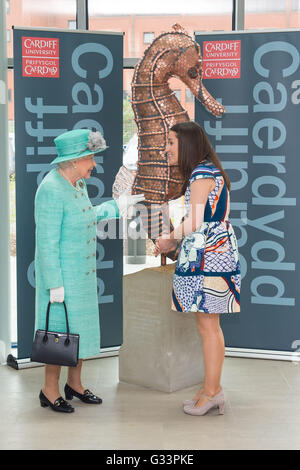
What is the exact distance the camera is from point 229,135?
453cm

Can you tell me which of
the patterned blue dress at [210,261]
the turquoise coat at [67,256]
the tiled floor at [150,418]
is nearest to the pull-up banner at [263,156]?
the tiled floor at [150,418]

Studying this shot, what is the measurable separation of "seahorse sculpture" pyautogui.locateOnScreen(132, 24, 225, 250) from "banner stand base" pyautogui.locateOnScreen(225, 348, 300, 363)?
4.23ft

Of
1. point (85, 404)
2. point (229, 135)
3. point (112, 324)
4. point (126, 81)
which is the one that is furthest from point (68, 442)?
point (126, 81)

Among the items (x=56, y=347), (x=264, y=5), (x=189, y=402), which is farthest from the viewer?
(x=264, y=5)

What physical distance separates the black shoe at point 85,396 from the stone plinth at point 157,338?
401 mm

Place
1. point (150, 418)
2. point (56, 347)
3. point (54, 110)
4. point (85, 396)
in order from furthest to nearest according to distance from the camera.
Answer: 1. point (54, 110)
2. point (85, 396)
3. point (150, 418)
4. point (56, 347)

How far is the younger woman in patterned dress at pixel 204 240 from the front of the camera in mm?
3342

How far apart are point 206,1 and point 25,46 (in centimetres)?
154

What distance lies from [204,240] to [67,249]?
73 cm

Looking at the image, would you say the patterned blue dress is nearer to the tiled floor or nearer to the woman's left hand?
the woman's left hand

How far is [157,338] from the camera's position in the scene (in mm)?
3930

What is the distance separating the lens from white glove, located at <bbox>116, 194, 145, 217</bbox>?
12.8 feet

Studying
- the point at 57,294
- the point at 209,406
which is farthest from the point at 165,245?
the point at 209,406

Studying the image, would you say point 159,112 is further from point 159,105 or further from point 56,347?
point 56,347
